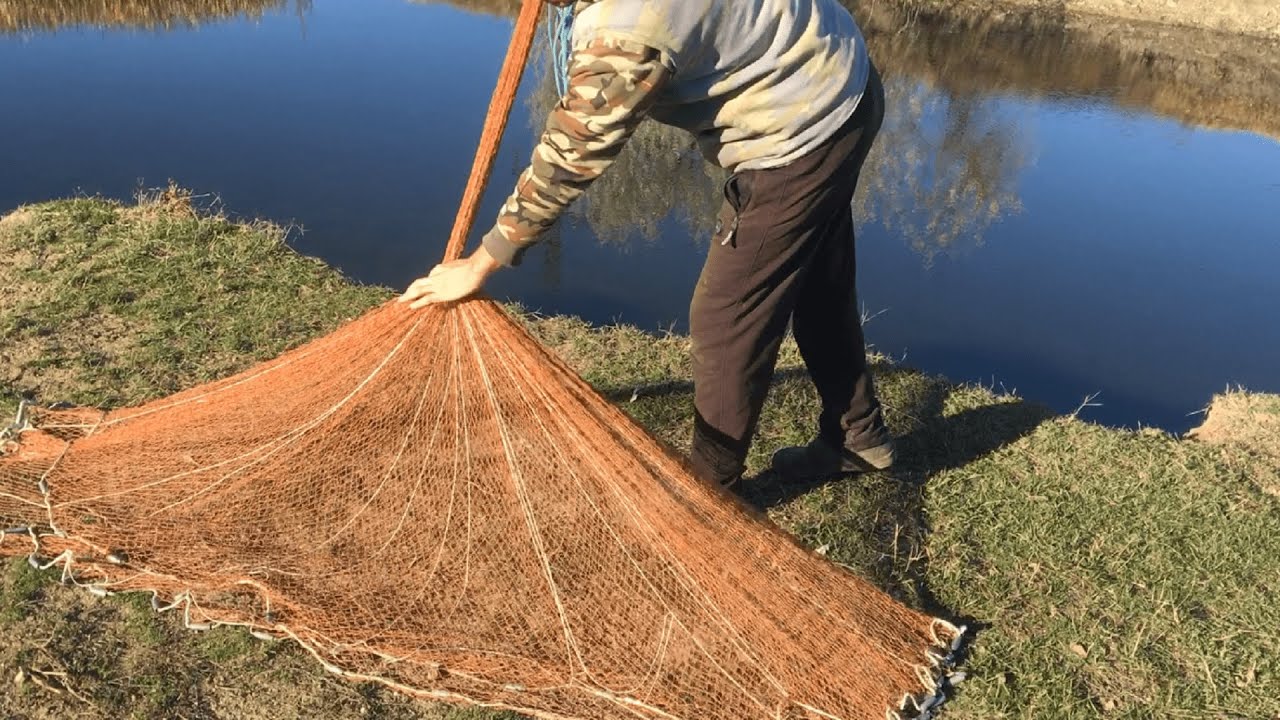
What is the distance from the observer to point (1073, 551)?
301 centimetres

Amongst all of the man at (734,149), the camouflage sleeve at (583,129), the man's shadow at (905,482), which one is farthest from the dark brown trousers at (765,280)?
the camouflage sleeve at (583,129)

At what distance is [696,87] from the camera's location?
86.7 inches

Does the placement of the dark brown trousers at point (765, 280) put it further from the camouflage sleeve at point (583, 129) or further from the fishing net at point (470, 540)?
the camouflage sleeve at point (583, 129)

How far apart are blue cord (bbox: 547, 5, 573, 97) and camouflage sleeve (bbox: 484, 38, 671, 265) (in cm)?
23

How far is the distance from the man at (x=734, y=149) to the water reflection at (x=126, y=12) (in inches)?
399

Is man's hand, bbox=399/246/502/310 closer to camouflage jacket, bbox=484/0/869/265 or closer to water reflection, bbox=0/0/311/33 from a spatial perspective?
camouflage jacket, bbox=484/0/869/265

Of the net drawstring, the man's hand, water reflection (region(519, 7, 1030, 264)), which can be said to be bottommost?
water reflection (region(519, 7, 1030, 264))

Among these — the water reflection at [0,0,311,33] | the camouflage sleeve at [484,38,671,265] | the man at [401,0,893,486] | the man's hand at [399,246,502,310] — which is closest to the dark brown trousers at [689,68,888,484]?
the man at [401,0,893,486]

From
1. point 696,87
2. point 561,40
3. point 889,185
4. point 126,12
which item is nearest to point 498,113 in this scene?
point 561,40

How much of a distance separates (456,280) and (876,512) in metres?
1.60

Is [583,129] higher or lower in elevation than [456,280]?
higher

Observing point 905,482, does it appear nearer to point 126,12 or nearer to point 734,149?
point 734,149

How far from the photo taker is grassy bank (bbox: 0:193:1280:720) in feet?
7.89

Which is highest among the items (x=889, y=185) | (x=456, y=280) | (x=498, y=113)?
(x=498, y=113)
